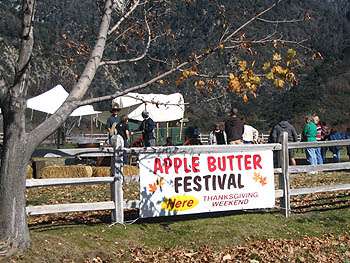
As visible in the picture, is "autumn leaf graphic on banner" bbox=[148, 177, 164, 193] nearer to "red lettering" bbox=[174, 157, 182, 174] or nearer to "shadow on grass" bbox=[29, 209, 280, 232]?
"red lettering" bbox=[174, 157, 182, 174]

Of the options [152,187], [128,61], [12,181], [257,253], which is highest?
[128,61]

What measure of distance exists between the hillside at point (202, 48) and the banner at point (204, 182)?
1.13 meters

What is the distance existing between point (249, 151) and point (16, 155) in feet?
15.4

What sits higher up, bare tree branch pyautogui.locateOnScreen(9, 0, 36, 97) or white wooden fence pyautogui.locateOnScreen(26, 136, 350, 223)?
bare tree branch pyautogui.locateOnScreen(9, 0, 36, 97)

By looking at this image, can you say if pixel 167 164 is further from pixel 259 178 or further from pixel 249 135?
pixel 249 135

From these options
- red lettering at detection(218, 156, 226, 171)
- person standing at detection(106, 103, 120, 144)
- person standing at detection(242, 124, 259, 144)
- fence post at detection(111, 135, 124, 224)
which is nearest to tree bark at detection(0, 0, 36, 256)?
fence post at detection(111, 135, 124, 224)

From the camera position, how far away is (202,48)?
9625 millimetres

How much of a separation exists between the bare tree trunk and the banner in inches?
98.6

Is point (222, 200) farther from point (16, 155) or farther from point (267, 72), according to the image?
point (16, 155)

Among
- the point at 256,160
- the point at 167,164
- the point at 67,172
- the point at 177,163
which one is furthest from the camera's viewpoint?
the point at 67,172

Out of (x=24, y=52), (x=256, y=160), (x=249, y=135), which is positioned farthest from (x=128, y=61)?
(x=249, y=135)

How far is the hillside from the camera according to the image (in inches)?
387

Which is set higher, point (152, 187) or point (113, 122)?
point (113, 122)

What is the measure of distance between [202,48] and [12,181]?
11.1 feet
